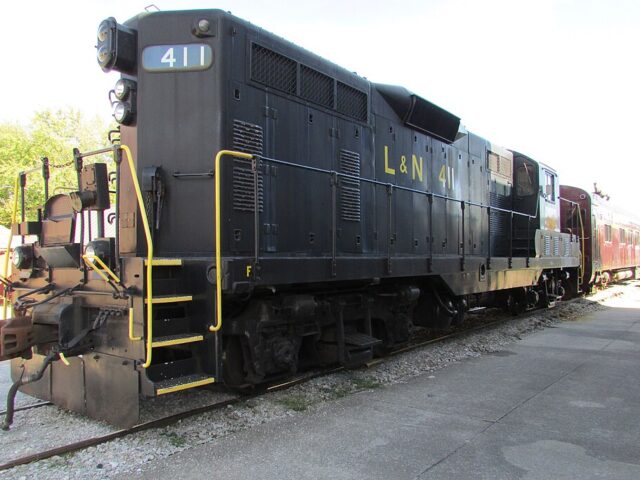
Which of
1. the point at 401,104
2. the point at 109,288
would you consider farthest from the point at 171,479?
the point at 401,104

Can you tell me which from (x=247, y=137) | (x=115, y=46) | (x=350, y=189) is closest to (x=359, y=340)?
(x=350, y=189)

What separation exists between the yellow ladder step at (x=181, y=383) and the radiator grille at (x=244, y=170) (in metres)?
1.51

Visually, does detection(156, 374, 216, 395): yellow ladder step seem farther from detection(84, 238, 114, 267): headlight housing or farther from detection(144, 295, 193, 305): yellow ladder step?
detection(84, 238, 114, 267): headlight housing

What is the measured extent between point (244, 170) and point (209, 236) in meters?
0.70

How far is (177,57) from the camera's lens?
450 centimetres

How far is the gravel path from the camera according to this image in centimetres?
332

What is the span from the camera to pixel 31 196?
81.5 feet

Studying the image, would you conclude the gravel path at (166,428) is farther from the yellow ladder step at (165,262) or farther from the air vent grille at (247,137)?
the air vent grille at (247,137)

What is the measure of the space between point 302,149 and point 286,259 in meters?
1.47

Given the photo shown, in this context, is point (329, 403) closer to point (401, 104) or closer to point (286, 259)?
point (286, 259)

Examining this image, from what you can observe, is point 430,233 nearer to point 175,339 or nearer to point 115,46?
point 175,339

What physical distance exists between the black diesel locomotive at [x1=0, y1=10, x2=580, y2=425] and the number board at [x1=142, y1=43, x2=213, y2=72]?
0.01m

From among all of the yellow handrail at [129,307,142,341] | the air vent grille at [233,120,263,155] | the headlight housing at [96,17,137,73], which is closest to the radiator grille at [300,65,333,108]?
the air vent grille at [233,120,263,155]

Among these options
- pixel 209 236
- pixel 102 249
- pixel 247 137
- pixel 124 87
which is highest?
pixel 124 87
